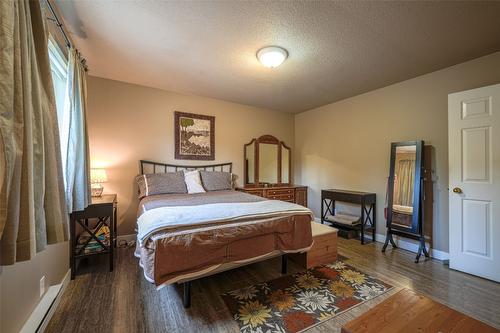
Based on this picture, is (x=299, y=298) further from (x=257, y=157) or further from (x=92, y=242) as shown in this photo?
(x=257, y=157)

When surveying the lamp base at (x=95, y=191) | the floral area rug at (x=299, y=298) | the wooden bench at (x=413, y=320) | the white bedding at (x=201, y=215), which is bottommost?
the floral area rug at (x=299, y=298)

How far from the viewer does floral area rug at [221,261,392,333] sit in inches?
64.3

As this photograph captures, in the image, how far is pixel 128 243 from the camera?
323 centimetres

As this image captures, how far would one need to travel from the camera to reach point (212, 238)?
5.58 ft

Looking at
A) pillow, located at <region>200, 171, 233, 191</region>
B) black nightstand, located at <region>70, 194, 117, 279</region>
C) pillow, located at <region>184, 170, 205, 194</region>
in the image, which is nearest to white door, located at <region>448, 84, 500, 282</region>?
pillow, located at <region>200, 171, 233, 191</region>

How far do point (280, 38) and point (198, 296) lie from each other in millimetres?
2634

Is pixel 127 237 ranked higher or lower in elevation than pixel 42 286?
lower

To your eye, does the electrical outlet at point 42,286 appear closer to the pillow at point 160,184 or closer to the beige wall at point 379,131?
the pillow at point 160,184

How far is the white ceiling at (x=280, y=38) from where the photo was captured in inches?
69.0

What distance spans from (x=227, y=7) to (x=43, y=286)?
2686 millimetres

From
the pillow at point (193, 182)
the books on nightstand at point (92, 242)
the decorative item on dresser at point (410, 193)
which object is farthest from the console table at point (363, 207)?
the books on nightstand at point (92, 242)

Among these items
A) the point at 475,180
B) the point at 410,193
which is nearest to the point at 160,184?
the point at 410,193

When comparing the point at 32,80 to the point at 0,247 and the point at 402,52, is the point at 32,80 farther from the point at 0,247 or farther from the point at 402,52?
the point at 402,52

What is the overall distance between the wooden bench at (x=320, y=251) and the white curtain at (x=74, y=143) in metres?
2.40
